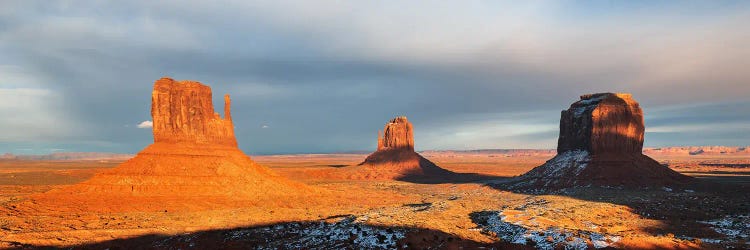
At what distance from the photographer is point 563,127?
75875 mm

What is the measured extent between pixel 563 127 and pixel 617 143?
499 inches

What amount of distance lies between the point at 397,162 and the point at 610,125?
189 ft

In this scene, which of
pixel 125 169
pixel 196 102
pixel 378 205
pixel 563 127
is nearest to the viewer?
pixel 125 169

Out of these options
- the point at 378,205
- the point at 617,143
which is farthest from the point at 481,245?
the point at 617,143

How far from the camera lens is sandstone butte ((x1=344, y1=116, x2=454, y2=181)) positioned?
10356 centimetres

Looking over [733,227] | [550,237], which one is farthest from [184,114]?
[733,227]

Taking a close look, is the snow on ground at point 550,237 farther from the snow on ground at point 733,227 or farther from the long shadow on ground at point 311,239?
the snow on ground at point 733,227

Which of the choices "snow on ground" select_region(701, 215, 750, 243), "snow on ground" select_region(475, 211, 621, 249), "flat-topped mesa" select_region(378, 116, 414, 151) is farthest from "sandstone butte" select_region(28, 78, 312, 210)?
"flat-topped mesa" select_region(378, 116, 414, 151)

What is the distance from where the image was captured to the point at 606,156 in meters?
63.2

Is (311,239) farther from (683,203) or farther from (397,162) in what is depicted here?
(397,162)

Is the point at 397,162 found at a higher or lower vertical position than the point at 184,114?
lower

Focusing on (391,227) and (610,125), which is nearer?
(391,227)

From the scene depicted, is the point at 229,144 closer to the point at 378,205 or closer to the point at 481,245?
the point at 378,205

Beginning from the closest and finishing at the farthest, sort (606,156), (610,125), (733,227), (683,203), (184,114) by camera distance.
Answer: (733,227), (683,203), (184,114), (606,156), (610,125)
